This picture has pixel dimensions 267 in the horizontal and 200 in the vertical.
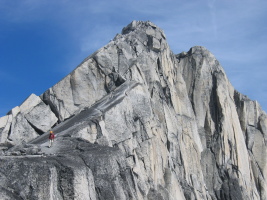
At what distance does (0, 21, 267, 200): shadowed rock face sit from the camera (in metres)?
31.4

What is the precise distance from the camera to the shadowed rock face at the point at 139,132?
31.4 m

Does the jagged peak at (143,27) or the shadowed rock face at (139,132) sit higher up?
the jagged peak at (143,27)

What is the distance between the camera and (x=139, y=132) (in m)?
51.4

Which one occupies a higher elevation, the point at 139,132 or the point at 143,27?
the point at 143,27

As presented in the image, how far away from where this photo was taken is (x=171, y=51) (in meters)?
78.1

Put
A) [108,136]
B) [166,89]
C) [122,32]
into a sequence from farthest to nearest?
[122,32], [166,89], [108,136]

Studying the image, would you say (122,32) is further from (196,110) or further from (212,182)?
(212,182)

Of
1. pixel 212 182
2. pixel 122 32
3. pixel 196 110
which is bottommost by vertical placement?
pixel 212 182

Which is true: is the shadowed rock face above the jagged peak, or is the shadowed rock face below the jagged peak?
below

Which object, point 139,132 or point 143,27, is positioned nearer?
point 139,132

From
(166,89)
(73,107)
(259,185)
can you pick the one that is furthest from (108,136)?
(259,185)

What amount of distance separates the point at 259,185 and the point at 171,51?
2246 centimetres

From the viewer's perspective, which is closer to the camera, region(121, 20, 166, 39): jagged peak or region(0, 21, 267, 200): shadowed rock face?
region(0, 21, 267, 200): shadowed rock face

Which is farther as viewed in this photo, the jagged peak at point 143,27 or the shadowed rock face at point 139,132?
the jagged peak at point 143,27
